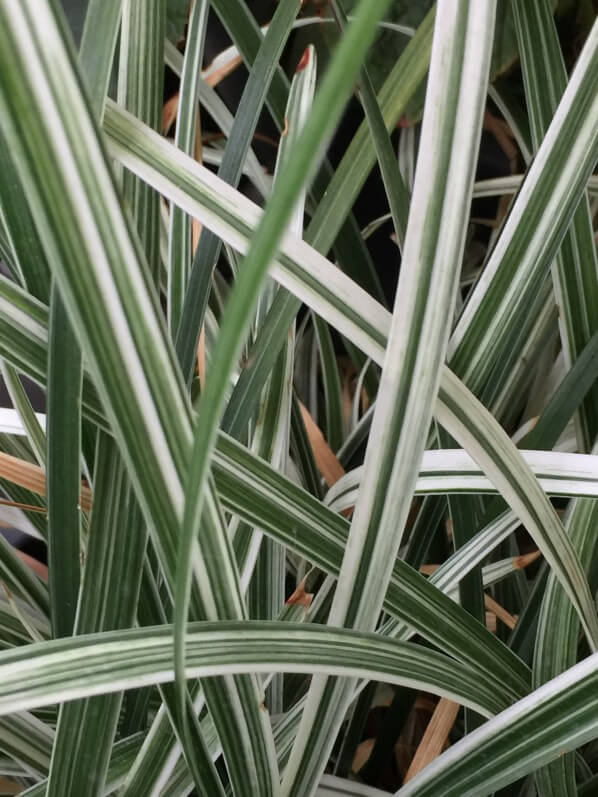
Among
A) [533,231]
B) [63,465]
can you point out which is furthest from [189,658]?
[533,231]

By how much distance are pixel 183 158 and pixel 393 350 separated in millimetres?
94

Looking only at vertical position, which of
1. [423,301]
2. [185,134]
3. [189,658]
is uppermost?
[185,134]

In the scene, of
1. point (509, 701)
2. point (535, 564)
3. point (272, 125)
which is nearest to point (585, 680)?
point (509, 701)

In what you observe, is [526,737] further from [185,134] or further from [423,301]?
[185,134]

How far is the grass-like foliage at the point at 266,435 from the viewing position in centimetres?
15

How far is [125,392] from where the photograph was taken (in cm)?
17

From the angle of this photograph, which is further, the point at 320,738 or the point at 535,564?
the point at 535,564

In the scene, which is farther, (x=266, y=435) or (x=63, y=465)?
(x=266, y=435)

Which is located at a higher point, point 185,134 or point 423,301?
point 185,134

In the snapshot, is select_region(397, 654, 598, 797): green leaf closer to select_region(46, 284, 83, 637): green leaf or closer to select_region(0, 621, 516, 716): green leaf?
select_region(0, 621, 516, 716): green leaf

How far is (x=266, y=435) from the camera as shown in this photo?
0.34 metres

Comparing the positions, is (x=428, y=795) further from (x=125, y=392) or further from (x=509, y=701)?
(x=125, y=392)

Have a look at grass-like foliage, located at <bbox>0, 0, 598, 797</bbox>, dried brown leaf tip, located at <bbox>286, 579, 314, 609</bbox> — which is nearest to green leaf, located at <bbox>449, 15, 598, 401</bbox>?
grass-like foliage, located at <bbox>0, 0, 598, 797</bbox>

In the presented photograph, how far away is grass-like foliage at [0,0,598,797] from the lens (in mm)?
154
